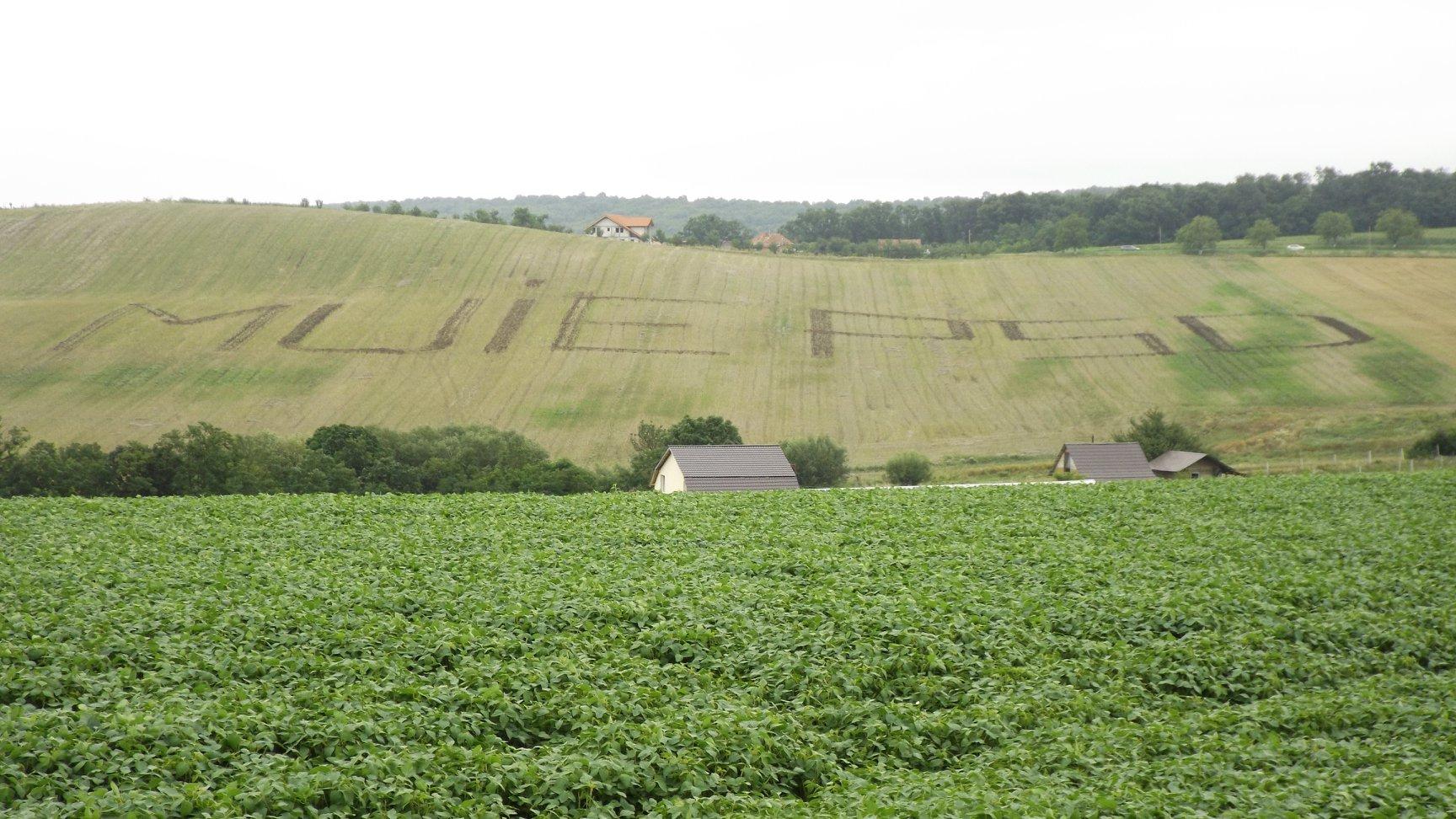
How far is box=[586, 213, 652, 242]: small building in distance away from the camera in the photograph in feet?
447

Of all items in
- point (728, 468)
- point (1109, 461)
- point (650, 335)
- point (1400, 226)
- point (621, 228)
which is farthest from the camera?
point (621, 228)

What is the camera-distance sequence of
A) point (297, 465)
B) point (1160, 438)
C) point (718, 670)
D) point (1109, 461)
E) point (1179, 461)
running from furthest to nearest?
point (1160, 438)
point (1179, 461)
point (1109, 461)
point (297, 465)
point (718, 670)

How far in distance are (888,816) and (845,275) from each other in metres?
86.7

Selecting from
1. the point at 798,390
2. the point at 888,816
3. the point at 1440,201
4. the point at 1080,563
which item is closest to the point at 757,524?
the point at 1080,563

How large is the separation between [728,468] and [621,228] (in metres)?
97.0

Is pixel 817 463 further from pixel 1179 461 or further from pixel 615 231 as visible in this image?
pixel 615 231

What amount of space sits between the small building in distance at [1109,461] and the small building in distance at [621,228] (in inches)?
3471

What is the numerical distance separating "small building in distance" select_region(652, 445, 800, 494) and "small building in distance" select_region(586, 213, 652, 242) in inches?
3552

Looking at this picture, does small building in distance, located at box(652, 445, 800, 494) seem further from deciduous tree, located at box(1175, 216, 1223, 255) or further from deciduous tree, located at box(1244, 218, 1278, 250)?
deciduous tree, located at box(1244, 218, 1278, 250)

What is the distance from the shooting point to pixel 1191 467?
2126 inches

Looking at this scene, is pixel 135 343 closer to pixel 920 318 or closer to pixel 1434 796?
pixel 920 318

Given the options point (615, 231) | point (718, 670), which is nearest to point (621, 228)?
point (615, 231)

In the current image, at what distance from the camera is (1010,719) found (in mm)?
11914

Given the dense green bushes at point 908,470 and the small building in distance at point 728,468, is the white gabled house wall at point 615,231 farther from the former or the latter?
the small building in distance at point 728,468
